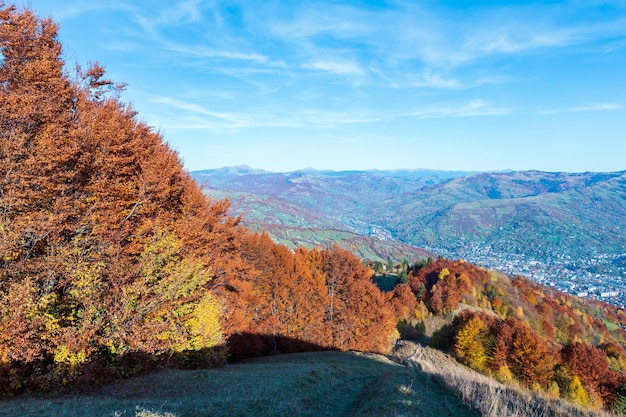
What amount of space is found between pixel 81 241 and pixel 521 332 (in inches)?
2597

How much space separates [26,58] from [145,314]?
17.3 meters

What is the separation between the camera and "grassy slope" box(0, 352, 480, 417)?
11.6 meters

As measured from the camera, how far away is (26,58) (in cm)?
1958

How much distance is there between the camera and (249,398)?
45.7ft

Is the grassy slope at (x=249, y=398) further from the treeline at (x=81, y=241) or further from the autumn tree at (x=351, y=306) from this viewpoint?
the autumn tree at (x=351, y=306)

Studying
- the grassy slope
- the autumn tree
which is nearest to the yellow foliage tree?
the autumn tree

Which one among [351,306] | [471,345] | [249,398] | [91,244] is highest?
[91,244]

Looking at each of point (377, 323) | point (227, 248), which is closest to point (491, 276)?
point (377, 323)

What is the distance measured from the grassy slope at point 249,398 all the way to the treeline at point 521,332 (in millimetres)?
22555

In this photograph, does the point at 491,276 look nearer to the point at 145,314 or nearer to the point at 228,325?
the point at 228,325

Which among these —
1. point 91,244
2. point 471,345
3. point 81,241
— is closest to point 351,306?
point 471,345

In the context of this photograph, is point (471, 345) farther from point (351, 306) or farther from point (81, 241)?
point (81, 241)

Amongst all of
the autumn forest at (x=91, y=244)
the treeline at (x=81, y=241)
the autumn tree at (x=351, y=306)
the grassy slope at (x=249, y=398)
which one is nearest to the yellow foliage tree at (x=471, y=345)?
the autumn tree at (x=351, y=306)

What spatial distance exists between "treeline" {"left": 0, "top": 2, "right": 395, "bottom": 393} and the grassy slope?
2.05 m
